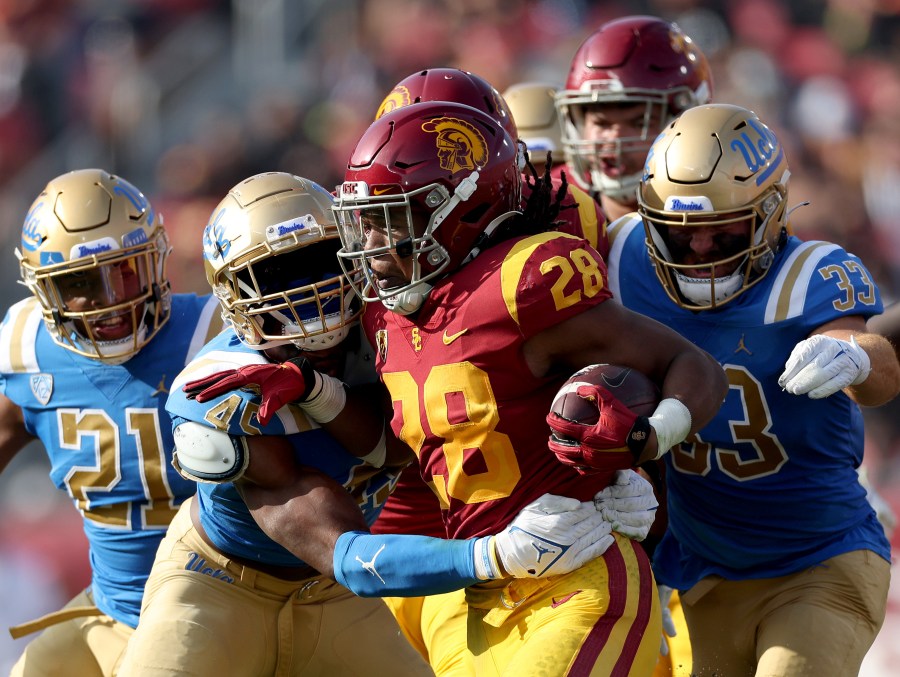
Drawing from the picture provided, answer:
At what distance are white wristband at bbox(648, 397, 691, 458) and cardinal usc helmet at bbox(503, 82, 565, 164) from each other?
9.45 feet

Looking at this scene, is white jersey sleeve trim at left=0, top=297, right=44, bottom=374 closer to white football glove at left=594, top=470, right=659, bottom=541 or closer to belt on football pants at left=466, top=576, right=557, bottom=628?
belt on football pants at left=466, top=576, right=557, bottom=628

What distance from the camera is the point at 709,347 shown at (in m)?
3.58

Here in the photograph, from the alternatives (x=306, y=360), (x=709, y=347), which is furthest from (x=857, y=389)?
(x=306, y=360)

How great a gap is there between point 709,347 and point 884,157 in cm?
481

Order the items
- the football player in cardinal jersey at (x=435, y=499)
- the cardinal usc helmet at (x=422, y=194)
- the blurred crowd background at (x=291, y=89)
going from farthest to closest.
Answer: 1. the blurred crowd background at (x=291, y=89)
2. the football player in cardinal jersey at (x=435, y=499)
3. the cardinal usc helmet at (x=422, y=194)

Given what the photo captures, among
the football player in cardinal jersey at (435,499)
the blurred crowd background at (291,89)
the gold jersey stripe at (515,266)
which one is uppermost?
the gold jersey stripe at (515,266)

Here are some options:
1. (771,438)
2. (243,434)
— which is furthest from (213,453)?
(771,438)

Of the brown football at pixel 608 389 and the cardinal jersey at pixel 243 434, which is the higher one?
the brown football at pixel 608 389

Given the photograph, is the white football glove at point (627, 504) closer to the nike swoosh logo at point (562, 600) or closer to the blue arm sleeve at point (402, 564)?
the nike swoosh logo at point (562, 600)

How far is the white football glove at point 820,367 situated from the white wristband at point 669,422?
55 cm

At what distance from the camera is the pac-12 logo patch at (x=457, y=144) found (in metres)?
3.04

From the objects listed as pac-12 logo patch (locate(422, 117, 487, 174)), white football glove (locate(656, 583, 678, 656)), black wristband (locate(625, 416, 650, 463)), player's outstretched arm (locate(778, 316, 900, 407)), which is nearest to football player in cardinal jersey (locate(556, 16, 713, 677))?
white football glove (locate(656, 583, 678, 656))

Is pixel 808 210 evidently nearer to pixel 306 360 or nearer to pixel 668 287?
pixel 668 287

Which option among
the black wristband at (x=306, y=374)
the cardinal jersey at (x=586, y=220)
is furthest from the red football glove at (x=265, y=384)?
the cardinal jersey at (x=586, y=220)
